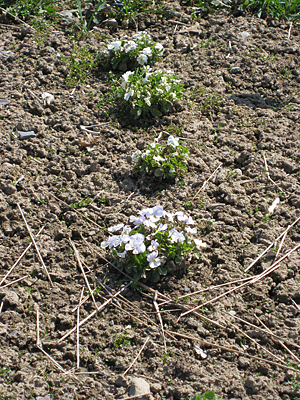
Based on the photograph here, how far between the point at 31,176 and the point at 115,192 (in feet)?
2.33

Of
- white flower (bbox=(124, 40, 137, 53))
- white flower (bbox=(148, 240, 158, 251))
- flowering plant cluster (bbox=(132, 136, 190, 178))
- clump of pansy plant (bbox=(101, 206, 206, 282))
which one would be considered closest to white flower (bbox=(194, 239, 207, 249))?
clump of pansy plant (bbox=(101, 206, 206, 282))

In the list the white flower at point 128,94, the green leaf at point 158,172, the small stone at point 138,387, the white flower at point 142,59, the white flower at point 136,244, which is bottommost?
the small stone at point 138,387

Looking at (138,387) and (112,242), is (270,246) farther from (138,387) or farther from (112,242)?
(138,387)

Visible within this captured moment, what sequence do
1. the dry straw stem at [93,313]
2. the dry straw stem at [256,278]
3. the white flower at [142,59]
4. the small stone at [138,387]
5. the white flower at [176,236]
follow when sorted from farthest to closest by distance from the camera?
the white flower at [142,59] < the white flower at [176,236] < the dry straw stem at [256,278] < the dry straw stem at [93,313] < the small stone at [138,387]

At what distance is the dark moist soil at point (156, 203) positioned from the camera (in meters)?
2.29

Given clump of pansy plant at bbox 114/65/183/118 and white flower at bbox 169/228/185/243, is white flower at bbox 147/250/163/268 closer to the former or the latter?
white flower at bbox 169/228/185/243

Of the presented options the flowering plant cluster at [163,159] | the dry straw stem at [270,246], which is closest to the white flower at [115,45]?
the flowering plant cluster at [163,159]

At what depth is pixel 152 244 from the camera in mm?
2691

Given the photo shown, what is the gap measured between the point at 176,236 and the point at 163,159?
0.78 meters

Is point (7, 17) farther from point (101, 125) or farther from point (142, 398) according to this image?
point (142, 398)

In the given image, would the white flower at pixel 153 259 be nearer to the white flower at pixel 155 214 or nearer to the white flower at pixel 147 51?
the white flower at pixel 155 214

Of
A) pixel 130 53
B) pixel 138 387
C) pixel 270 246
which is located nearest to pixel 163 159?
pixel 270 246

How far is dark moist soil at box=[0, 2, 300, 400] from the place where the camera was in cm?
229

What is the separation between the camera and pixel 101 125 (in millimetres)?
3787
